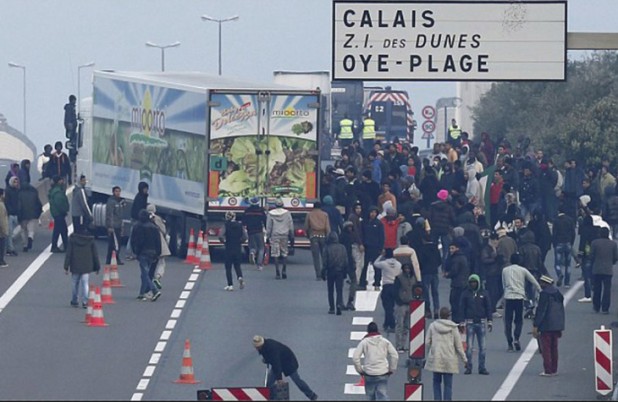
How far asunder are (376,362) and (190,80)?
18.0 meters

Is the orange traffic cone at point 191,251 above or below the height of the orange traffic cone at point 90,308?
above

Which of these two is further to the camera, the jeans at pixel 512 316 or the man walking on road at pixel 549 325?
the jeans at pixel 512 316

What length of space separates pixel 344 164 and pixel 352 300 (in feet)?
40.8

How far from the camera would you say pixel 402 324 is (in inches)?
1250

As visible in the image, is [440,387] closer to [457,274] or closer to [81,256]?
[457,274]

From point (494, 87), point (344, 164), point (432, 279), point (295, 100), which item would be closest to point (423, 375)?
point (432, 279)

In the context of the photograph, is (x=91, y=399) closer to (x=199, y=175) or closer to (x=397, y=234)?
(x=397, y=234)

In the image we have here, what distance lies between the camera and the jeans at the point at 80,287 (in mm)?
35500

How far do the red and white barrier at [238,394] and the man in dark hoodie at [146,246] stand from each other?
40.9ft

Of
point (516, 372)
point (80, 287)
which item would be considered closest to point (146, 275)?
point (80, 287)

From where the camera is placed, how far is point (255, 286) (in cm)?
3809

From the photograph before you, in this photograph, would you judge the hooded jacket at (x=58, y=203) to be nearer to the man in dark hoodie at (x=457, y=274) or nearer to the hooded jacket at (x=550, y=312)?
the man in dark hoodie at (x=457, y=274)

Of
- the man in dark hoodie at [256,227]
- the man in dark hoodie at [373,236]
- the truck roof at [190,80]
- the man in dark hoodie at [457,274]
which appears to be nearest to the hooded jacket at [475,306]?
the man in dark hoodie at [457,274]

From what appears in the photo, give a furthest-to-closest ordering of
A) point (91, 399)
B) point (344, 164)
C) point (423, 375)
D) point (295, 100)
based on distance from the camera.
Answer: point (344, 164), point (295, 100), point (423, 375), point (91, 399)
